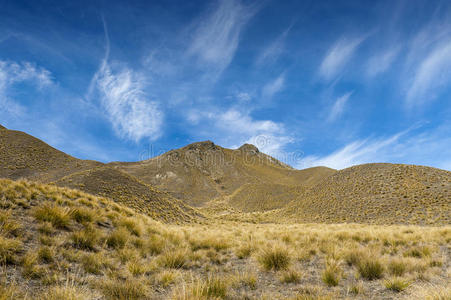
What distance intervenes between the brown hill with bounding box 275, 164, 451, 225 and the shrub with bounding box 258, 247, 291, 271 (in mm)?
32658

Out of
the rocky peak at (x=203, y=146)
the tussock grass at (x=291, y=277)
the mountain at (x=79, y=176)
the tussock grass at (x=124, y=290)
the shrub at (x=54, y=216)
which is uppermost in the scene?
the rocky peak at (x=203, y=146)

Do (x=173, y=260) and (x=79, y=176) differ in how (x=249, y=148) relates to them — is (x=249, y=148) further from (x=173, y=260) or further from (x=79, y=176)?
(x=173, y=260)

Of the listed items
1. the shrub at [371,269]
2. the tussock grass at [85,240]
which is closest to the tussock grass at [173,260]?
Answer: the tussock grass at [85,240]

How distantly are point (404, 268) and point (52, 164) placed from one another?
284ft

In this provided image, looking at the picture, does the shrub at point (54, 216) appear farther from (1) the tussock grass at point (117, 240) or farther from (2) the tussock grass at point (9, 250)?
(2) the tussock grass at point (9, 250)

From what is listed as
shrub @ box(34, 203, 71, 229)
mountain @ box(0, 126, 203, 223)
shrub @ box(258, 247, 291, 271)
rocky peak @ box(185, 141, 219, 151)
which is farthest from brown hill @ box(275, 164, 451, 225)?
rocky peak @ box(185, 141, 219, 151)

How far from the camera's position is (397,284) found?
4.15 meters

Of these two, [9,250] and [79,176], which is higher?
[79,176]

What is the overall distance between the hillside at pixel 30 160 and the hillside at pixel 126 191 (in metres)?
29.3

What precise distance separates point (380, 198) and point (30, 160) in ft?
305

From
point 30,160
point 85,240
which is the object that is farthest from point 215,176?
point 85,240

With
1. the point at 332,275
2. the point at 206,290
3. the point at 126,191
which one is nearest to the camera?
the point at 206,290

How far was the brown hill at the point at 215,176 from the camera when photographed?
88062mm

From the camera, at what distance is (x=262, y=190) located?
8600 cm
